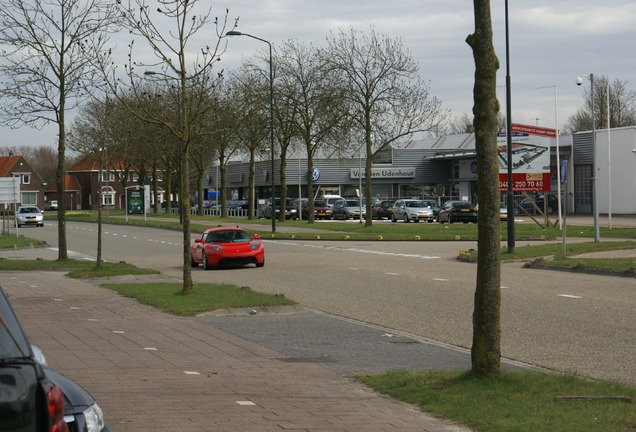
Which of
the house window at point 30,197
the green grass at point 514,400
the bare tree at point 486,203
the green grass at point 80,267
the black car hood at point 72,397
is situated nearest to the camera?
the black car hood at point 72,397

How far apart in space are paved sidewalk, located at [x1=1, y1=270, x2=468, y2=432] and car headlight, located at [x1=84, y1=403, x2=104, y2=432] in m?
3.09

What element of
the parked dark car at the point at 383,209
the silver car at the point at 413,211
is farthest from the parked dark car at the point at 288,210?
the silver car at the point at 413,211

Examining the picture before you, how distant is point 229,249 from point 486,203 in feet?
63.1

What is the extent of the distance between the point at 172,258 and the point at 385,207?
3873 cm

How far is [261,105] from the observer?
56.1 m

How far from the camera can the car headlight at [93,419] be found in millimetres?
3961

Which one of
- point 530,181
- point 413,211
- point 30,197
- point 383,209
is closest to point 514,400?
point 530,181

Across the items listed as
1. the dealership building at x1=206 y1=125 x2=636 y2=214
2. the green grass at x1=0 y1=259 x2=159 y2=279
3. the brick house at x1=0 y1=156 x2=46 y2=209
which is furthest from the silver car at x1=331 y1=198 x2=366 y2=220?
the brick house at x1=0 y1=156 x2=46 y2=209

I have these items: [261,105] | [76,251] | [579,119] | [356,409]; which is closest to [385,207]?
[261,105]

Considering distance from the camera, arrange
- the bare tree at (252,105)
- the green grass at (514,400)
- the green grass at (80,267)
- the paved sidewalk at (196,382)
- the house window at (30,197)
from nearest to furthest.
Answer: the green grass at (514,400) < the paved sidewalk at (196,382) < the green grass at (80,267) < the bare tree at (252,105) < the house window at (30,197)

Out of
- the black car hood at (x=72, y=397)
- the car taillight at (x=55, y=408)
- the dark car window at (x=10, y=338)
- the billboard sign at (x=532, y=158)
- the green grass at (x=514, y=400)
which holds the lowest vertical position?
the green grass at (x=514, y=400)

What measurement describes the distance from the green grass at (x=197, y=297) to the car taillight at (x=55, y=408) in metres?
12.2

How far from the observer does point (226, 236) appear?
2806 centimetres

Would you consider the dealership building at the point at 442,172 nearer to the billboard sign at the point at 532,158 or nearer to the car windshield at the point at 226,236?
the billboard sign at the point at 532,158
